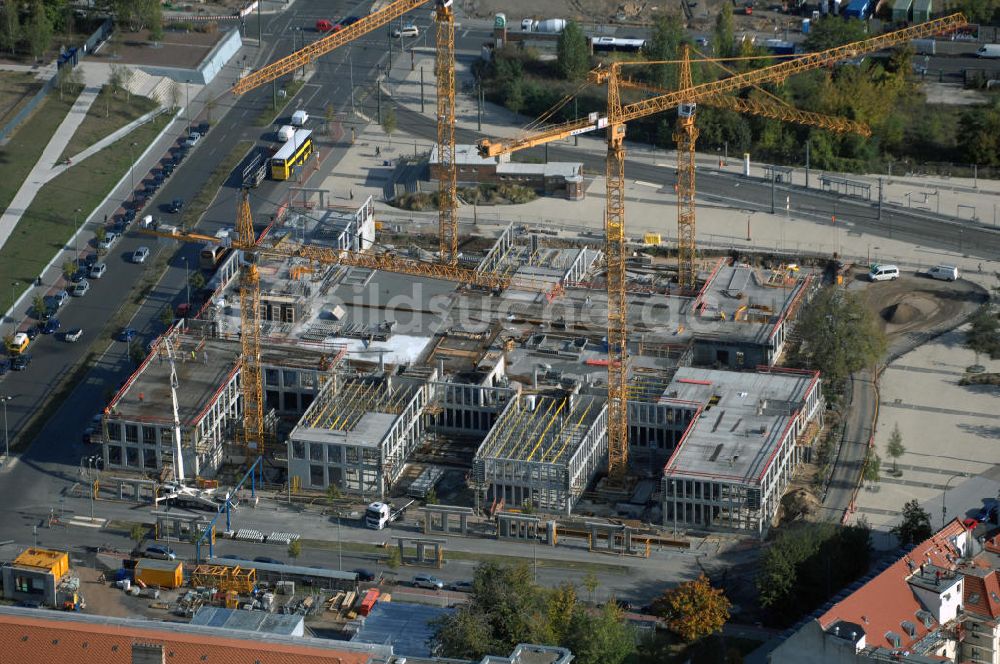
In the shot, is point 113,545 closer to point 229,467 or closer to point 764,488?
point 229,467

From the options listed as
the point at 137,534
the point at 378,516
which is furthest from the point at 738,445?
the point at 137,534

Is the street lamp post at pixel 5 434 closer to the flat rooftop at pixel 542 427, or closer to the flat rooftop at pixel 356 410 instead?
the flat rooftop at pixel 356 410

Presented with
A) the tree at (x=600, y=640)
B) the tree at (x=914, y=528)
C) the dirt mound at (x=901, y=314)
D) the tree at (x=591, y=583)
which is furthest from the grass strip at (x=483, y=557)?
the dirt mound at (x=901, y=314)

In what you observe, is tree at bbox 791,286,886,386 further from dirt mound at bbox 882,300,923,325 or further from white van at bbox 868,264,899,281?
white van at bbox 868,264,899,281

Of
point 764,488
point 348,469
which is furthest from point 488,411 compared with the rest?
point 764,488

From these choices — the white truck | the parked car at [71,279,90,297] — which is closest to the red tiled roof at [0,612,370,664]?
the white truck
